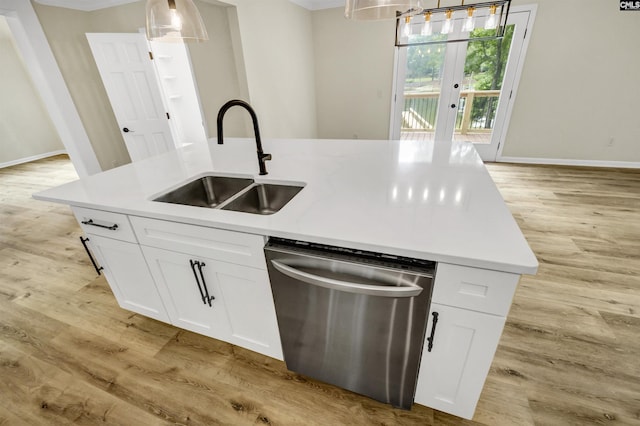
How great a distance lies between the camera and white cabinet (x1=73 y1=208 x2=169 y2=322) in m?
1.28

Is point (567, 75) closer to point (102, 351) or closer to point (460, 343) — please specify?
point (460, 343)

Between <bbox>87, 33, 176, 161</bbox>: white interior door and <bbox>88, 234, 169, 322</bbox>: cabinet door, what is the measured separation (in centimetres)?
260

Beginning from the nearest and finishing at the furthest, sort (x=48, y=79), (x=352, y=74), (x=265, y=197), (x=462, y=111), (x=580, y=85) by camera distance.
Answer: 1. (x=265, y=197)
2. (x=48, y=79)
3. (x=580, y=85)
4. (x=462, y=111)
5. (x=352, y=74)

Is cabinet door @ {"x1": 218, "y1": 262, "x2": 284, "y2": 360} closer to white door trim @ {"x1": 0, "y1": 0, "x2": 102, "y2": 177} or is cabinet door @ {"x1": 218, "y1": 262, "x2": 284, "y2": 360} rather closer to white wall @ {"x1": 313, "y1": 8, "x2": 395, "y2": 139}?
white door trim @ {"x1": 0, "y1": 0, "x2": 102, "y2": 177}

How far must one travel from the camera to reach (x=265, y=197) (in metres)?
1.44

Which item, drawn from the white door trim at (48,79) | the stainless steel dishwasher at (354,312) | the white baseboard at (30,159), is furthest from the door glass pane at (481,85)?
the white baseboard at (30,159)

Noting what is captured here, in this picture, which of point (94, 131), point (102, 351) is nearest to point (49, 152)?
point (94, 131)

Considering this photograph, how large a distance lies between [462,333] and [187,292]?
48.1 inches

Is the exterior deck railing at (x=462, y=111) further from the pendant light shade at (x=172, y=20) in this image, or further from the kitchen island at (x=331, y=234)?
the pendant light shade at (x=172, y=20)

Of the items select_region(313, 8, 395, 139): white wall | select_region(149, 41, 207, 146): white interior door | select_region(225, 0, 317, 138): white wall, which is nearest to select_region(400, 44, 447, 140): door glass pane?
select_region(313, 8, 395, 139): white wall

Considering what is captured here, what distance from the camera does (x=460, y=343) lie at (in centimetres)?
90

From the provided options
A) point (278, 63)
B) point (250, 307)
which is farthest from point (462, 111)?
point (250, 307)

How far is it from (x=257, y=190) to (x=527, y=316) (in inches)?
70.4

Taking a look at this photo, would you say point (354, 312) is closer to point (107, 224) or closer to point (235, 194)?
point (235, 194)
